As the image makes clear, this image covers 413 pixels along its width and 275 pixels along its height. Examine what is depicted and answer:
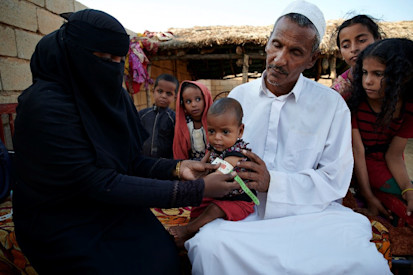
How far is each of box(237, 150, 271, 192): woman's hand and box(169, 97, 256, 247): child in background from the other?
0.07m

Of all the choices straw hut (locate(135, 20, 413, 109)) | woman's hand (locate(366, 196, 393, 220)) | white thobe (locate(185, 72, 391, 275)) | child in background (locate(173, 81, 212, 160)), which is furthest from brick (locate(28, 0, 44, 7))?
woman's hand (locate(366, 196, 393, 220))

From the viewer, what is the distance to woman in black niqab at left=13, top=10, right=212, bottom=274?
4.32 feet

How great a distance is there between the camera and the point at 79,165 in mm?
1316

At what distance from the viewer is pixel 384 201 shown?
2270mm

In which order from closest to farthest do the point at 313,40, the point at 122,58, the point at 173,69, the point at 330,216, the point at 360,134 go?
the point at 122,58
the point at 330,216
the point at 313,40
the point at 360,134
the point at 173,69

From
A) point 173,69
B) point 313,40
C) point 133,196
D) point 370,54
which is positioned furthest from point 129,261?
point 173,69

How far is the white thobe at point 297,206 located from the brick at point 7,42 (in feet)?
11.3

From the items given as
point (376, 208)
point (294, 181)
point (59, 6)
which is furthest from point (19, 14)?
point (376, 208)

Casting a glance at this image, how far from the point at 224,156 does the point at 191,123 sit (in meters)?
1.68

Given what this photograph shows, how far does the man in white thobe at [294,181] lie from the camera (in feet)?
5.11

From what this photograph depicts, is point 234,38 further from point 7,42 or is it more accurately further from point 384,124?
point 384,124

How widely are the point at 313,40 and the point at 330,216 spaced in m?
1.37

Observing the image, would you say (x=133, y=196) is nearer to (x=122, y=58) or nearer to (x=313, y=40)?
(x=122, y=58)

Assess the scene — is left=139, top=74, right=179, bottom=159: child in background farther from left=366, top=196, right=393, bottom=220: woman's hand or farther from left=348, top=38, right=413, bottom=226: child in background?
left=366, top=196, right=393, bottom=220: woman's hand
